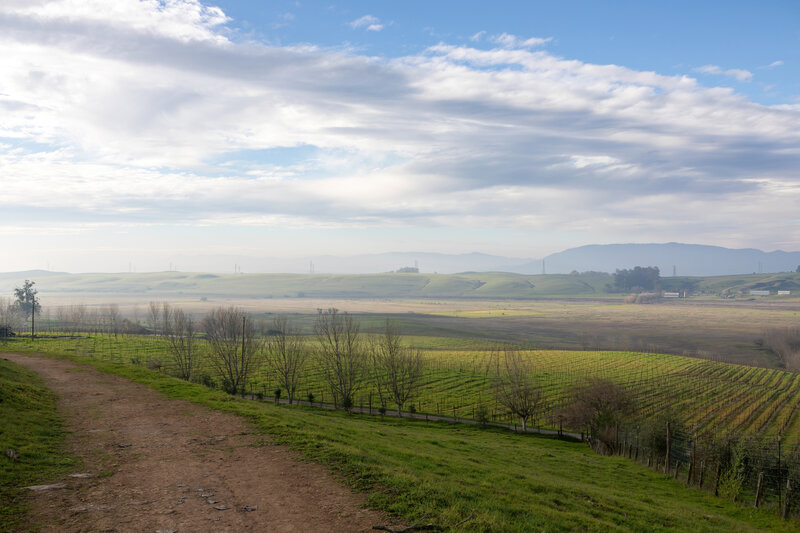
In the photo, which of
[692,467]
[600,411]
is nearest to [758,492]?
[692,467]

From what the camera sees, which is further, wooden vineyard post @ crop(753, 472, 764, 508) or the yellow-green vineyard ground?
the yellow-green vineyard ground

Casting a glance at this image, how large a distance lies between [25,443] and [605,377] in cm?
9624

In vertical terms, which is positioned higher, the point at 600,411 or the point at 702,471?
the point at 702,471

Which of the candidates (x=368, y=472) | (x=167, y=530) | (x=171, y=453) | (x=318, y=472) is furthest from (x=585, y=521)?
(x=171, y=453)

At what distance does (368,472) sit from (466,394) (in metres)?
67.6

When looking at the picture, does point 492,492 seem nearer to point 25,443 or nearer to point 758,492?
point 25,443

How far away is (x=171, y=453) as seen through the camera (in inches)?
772

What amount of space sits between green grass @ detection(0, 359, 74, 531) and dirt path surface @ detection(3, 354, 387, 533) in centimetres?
58

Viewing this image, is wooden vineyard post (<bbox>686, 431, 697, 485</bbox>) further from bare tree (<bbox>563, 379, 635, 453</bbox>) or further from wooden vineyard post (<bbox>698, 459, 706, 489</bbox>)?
bare tree (<bbox>563, 379, 635, 453</bbox>)

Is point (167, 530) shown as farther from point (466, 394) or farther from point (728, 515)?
point (466, 394)

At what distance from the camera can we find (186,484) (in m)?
16.1

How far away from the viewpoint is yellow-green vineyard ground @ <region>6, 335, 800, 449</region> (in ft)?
231

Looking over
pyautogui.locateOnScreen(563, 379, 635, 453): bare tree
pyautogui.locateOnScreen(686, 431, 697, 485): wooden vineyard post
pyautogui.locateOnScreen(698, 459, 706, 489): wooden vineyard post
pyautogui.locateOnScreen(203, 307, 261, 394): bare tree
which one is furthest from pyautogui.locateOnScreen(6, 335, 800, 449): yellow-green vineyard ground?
pyautogui.locateOnScreen(698, 459, 706, 489): wooden vineyard post

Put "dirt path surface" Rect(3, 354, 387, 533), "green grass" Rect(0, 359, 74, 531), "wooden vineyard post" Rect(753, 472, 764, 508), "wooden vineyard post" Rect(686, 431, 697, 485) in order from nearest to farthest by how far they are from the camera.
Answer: "dirt path surface" Rect(3, 354, 387, 533) → "green grass" Rect(0, 359, 74, 531) → "wooden vineyard post" Rect(753, 472, 764, 508) → "wooden vineyard post" Rect(686, 431, 697, 485)
